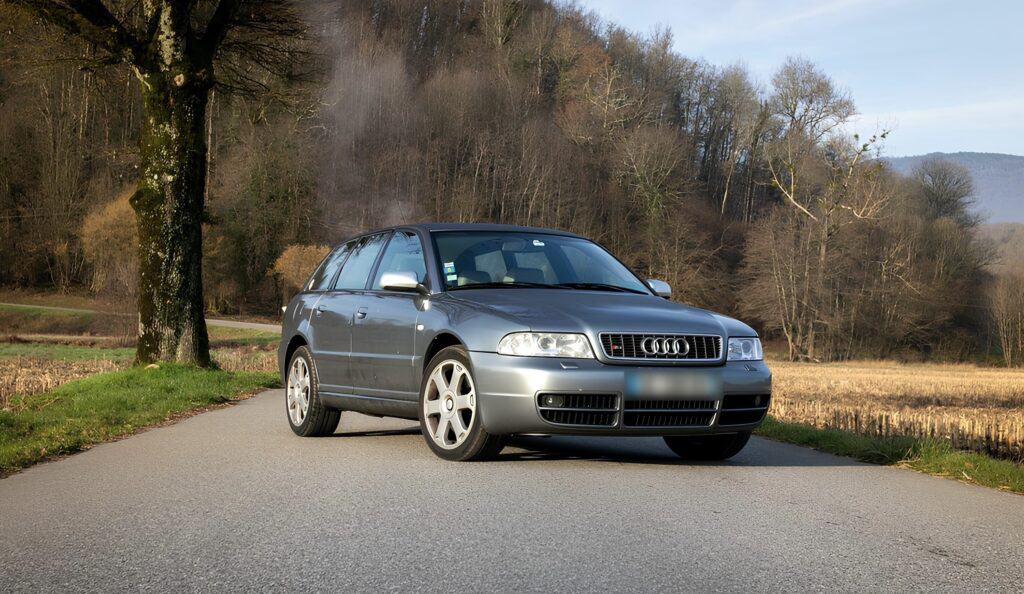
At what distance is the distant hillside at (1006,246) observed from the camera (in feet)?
253

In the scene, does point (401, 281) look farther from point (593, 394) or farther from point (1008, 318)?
point (1008, 318)

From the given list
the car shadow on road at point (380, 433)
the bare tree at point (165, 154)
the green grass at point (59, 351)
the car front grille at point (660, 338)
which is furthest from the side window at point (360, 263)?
the green grass at point (59, 351)

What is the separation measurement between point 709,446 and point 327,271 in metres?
4.11

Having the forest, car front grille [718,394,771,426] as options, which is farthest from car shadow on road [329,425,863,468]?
the forest

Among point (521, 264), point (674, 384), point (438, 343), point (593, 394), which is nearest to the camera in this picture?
point (593, 394)

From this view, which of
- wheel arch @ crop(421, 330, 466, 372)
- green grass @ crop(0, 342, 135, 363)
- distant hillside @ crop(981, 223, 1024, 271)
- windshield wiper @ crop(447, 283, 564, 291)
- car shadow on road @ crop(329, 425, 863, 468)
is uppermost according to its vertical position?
distant hillside @ crop(981, 223, 1024, 271)

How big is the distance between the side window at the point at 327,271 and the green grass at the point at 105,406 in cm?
223

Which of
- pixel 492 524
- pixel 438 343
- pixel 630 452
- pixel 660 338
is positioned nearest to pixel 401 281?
pixel 438 343

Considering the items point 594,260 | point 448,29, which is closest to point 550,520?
point 594,260

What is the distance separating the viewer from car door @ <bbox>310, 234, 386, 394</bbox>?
362 inches

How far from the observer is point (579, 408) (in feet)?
23.2

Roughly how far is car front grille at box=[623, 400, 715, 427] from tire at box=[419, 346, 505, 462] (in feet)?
3.20

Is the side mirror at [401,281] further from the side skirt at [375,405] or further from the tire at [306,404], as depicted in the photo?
the tire at [306,404]

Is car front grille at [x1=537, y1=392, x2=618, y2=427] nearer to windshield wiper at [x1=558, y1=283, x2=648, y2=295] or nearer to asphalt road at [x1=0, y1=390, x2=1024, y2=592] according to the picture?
asphalt road at [x1=0, y1=390, x2=1024, y2=592]
